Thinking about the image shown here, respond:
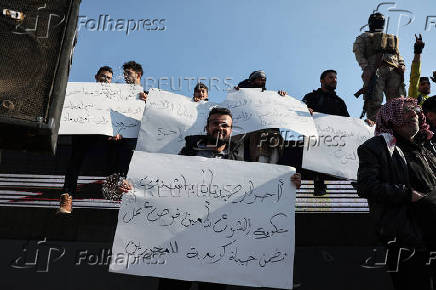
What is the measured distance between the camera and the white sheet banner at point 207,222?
97.9 inches

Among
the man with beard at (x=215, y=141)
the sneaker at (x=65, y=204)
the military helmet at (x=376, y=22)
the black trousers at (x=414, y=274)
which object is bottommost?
the sneaker at (x=65, y=204)

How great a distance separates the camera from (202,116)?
479 centimetres

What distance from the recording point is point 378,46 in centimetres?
Result: 592

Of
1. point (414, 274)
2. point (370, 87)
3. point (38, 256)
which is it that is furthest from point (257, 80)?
point (414, 274)

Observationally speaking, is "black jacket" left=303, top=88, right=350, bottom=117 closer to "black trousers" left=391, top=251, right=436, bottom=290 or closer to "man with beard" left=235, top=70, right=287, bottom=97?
"man with beard" left=235, top=70, right=287, bottom=97

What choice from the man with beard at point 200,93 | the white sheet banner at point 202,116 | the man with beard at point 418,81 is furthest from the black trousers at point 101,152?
the man with beard at point 418,81

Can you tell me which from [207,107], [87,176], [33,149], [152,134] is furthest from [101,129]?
[33,149]

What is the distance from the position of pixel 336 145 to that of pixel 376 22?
239 centimetres

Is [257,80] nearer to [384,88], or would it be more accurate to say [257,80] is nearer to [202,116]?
[202,116]

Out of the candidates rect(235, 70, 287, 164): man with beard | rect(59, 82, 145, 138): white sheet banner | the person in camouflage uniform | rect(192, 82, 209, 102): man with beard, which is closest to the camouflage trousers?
the person in camouflage uniform

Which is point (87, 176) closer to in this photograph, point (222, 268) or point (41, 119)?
point (222, 268)

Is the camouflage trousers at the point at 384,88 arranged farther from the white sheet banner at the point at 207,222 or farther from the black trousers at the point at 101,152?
the white sheet banner at the point at 207,222

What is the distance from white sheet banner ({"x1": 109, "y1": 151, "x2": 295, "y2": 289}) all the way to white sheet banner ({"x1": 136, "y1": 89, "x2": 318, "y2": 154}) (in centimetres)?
164

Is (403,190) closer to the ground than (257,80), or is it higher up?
closer to the ground
